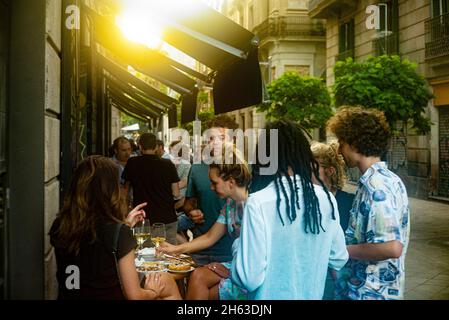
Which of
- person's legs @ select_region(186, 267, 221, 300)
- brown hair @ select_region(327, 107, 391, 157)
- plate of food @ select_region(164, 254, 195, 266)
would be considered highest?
brown hair @ select_region(327, 107, 391, 157)

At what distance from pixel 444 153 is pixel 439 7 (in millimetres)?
4483

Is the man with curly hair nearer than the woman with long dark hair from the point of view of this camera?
No

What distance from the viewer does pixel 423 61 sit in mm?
15719

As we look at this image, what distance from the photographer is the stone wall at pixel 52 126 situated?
308 cm

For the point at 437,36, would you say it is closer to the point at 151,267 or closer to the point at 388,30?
the point at 388,30

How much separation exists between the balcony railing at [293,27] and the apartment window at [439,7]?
14.4 m

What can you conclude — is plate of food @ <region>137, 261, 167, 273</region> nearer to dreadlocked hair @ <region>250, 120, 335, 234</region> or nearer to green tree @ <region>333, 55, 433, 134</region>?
dreadlocked hair @ <region>250, 120, 335, 234</region>

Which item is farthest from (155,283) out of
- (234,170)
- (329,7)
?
(329,7)

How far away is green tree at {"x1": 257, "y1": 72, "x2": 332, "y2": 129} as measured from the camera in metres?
19.9

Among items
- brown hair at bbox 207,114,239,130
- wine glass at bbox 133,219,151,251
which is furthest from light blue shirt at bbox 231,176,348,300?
brown hair at bbox 207,114,239,130

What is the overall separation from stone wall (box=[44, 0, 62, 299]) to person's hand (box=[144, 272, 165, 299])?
69cm

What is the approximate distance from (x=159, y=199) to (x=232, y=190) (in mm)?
2568

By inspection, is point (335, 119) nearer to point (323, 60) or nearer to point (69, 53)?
point (69, 53)
